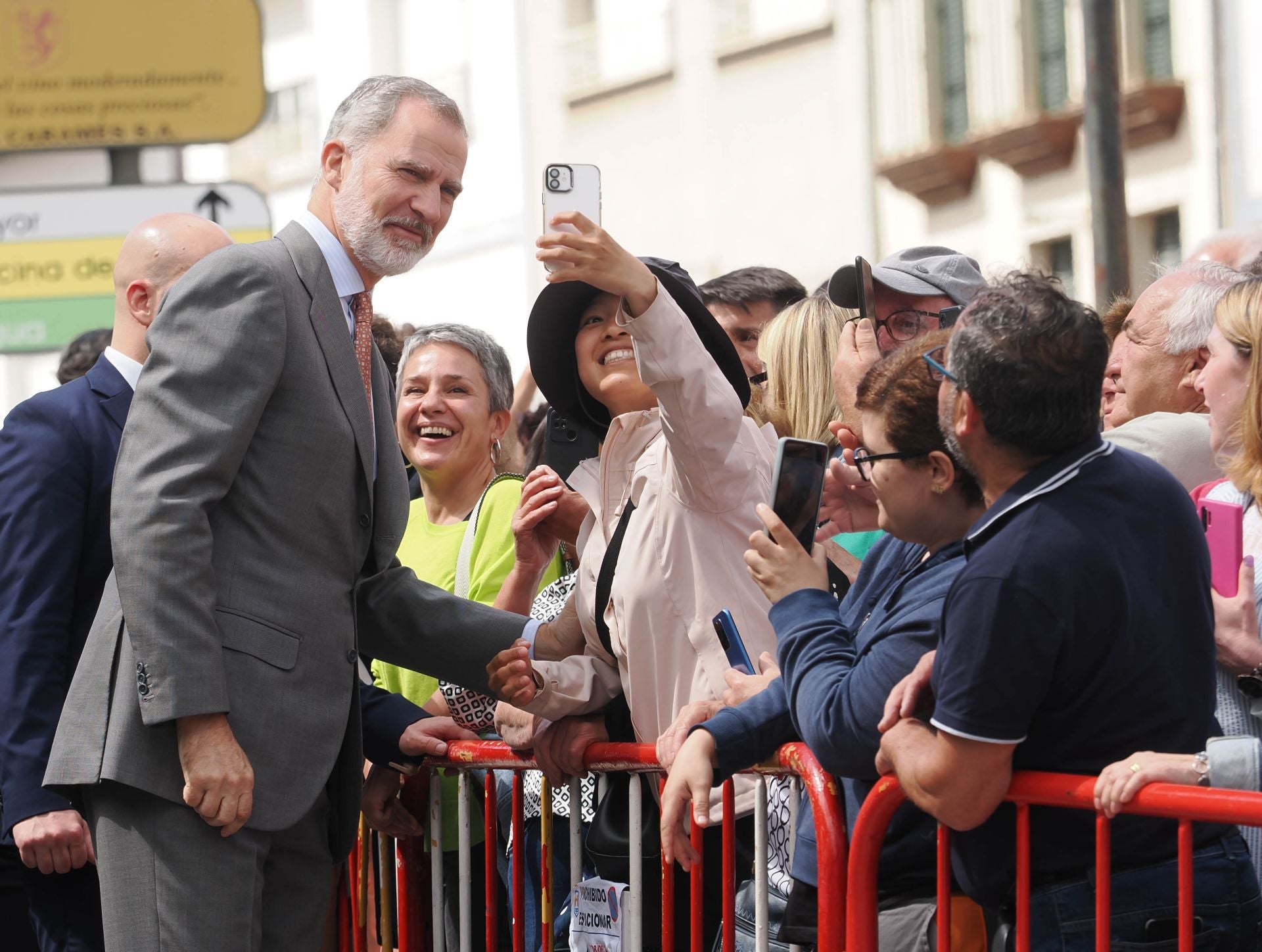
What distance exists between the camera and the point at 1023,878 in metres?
2.93

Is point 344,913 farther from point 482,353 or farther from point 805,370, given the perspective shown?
point 805,370

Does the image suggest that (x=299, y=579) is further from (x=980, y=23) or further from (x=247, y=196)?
(x=980, y=23)

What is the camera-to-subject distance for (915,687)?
2.92 meters

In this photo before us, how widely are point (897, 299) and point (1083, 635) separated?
195 cm

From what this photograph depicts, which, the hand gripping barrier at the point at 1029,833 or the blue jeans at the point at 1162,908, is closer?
the hand gripping barrier at the point at 1029,833

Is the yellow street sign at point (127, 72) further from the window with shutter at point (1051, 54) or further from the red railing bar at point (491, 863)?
the window with shutter at point (1051, 54)

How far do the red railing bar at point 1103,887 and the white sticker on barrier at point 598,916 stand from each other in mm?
1353

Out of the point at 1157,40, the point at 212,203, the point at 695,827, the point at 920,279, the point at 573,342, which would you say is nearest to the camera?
the point at 695,827

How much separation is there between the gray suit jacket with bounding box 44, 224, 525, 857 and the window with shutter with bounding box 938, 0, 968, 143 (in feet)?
57.6

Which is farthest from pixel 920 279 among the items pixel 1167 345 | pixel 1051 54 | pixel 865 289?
pixel 1051 54

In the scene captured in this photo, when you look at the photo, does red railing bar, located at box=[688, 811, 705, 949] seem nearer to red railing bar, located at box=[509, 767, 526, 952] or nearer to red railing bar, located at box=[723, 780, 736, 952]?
red railing bar, located at box=[723, 780, 736, 952]

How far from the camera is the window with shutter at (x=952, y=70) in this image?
20531 millimetres

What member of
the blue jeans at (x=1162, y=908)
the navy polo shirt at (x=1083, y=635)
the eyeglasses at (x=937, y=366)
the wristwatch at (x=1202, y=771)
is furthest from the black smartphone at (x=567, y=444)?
the wristwatch at (x=1202, y=771)

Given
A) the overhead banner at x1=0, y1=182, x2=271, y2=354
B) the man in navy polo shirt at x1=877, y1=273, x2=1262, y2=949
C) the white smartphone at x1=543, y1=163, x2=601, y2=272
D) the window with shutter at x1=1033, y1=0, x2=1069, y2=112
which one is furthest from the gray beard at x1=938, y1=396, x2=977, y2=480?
the window with shutter at x1=1033, y1=0, x2=1069, y2=112
